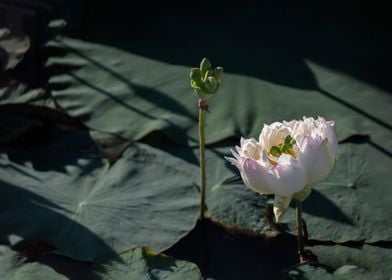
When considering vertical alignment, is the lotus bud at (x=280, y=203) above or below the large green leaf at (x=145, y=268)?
above

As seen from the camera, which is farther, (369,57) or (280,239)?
(369,57)

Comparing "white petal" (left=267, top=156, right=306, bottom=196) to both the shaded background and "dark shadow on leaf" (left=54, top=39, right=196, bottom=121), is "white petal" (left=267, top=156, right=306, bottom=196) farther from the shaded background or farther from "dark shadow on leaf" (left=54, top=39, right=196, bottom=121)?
"dark shadow on leaf" (left=54, top=39, right=196, bottom=121)

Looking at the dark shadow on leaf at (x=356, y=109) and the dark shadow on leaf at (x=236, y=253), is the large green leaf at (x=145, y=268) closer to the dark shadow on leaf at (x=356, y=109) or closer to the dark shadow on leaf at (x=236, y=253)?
the dark shadow on leaf at (x=236, y=253)

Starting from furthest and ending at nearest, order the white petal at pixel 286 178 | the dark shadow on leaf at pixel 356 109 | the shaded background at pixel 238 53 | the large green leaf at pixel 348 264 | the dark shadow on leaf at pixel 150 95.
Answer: the dark shadow on leaf at pixel 150 95
the dark shadow on leaf at pixel 356 109
the shaded background at pixel 238 53
the large green leaf at pixel 348 264
the white petal at pixel 286 178

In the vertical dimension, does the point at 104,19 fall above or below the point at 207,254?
above

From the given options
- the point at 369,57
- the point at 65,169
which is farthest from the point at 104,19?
the point at 369,57

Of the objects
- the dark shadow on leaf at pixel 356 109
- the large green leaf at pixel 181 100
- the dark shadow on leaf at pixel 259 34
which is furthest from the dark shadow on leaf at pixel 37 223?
the dark shadow on leaf at pixel 356 109

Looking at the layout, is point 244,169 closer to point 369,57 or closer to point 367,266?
point 367,266

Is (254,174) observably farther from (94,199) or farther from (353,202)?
(94,199)
